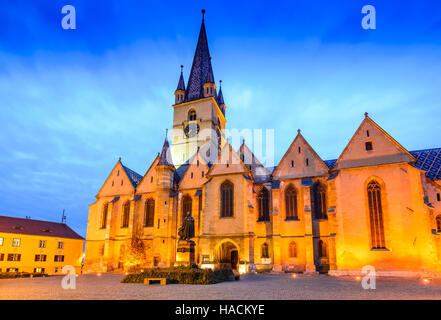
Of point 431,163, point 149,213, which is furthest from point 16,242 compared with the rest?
point 431,163

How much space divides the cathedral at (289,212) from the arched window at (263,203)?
122 millimetres

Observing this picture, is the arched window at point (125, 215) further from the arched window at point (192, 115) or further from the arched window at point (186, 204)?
the arched window at point (192, 115)

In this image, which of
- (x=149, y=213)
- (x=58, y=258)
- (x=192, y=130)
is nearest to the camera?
(x=149, y=213)

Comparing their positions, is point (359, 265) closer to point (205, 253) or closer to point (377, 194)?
point (377, 194)

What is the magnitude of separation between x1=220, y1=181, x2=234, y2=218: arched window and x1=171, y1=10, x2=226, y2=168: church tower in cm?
1392

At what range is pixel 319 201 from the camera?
32562 mm

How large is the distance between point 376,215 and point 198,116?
33141 mm

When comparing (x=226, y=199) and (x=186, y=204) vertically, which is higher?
(x=226, y=199)

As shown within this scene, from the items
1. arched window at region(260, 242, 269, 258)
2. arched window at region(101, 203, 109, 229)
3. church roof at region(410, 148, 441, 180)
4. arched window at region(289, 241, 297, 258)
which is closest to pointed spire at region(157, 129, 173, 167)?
arched window at region(101, 203, 109, 229)

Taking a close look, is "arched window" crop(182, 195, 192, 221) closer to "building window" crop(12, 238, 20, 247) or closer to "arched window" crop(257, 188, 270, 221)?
"arched window" crop(257, 188, 270, 221)

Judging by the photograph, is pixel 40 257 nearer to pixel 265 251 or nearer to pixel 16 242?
pixel 16 242

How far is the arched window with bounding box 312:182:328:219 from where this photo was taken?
105 ft

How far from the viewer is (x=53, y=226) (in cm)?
5306

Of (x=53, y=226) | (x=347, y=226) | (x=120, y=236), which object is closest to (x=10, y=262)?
(x=53, y=226)
